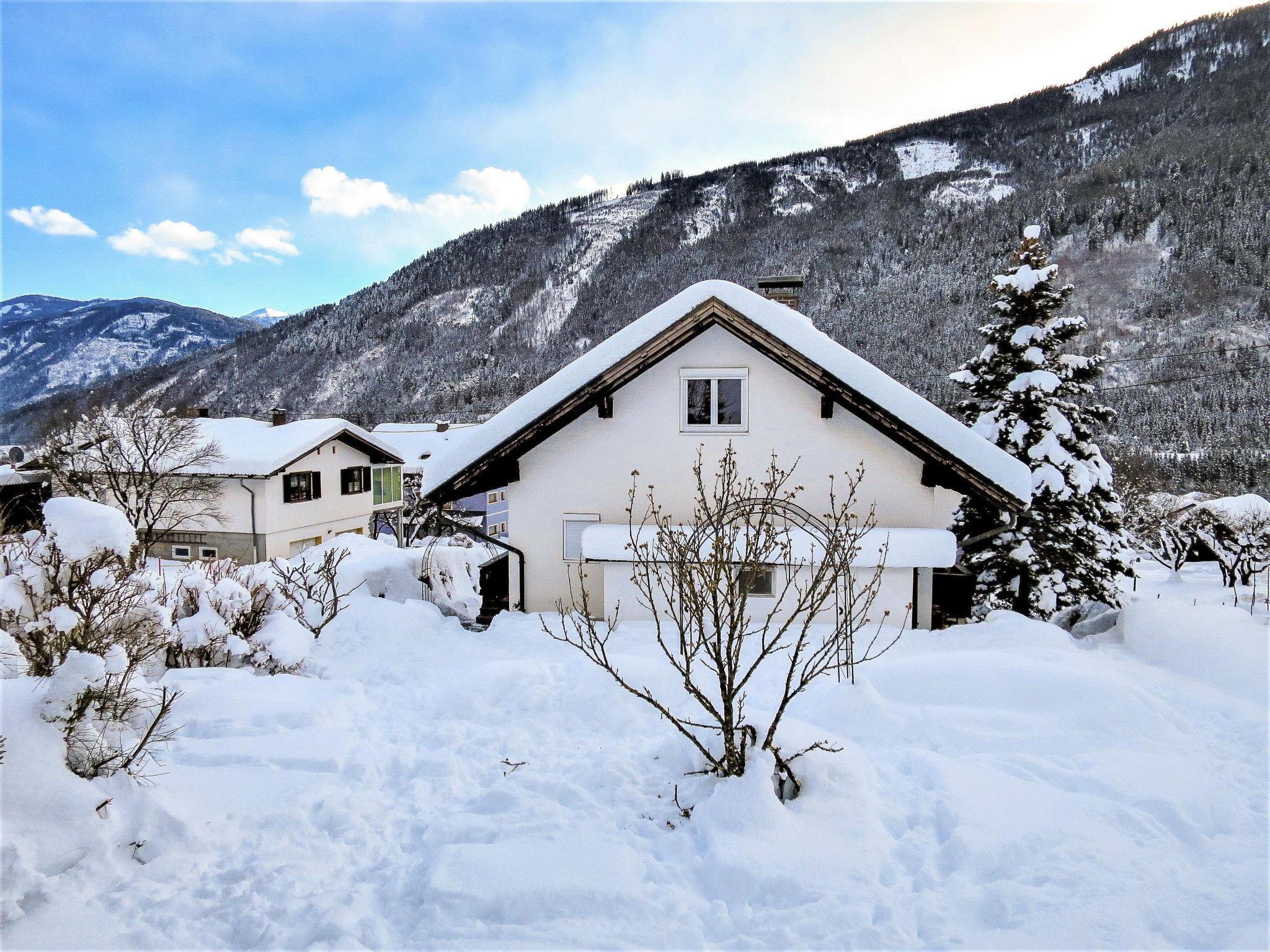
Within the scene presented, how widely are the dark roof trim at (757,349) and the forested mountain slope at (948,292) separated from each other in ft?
172

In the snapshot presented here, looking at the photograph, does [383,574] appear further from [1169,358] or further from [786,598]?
[1169,358]

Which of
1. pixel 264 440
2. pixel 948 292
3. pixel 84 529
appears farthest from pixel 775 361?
pixel 948 292

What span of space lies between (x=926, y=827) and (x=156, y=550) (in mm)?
35623

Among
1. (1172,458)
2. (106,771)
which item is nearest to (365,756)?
(106,771)

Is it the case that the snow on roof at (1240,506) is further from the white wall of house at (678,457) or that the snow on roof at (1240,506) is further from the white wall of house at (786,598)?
the white wall of house at (786,598)

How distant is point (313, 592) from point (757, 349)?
918cm

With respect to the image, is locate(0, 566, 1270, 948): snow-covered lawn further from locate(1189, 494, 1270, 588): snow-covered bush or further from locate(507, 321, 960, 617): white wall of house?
locate(1189, 494, 1270, 588): snow-covered bush

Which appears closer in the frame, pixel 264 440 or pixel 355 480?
pixel 264 440

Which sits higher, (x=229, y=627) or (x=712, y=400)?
(x=712, y=400)

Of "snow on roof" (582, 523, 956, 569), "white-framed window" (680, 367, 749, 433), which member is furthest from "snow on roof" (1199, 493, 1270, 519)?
"white-framed window" (680, 367, 749, 433)

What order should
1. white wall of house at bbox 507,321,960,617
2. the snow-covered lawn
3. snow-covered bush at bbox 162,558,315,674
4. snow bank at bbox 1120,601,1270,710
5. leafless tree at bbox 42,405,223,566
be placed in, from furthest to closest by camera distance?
leafless tree at bbox 42,405,223,566 → white wall of house at bbox 507,321,960,617 → snow-covered bush at bbox 162,558,315,674 → snow bank at bbox 1120,601,1270,710 → the snow-covered lawn

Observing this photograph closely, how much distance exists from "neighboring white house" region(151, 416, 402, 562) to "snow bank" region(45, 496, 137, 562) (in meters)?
23.2

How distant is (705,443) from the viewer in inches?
448

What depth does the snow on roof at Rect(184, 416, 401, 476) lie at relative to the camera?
90.1ft
